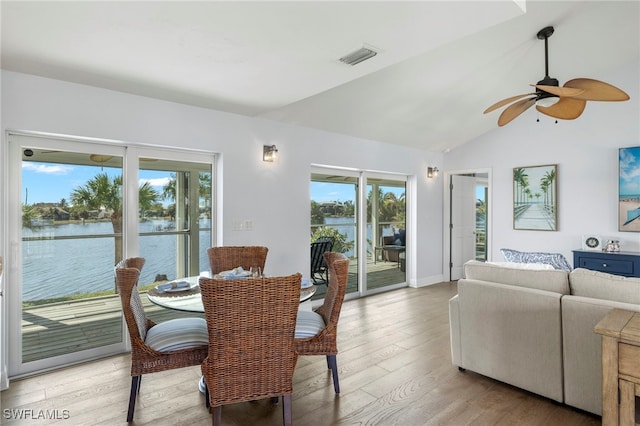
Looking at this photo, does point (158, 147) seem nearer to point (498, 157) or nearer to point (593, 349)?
point (593, 349)

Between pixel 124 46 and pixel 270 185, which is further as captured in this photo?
pixel 270 185

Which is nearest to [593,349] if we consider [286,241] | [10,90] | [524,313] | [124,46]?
[524,313]

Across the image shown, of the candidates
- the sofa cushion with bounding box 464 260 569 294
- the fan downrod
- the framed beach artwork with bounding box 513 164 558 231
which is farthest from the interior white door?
the sofa cushion with bounding box 464 260 569 294

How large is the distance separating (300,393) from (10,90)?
3118 mm

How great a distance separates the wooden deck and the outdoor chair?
7.73 feet

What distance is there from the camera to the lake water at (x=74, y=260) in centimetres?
299

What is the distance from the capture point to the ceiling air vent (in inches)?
98.3

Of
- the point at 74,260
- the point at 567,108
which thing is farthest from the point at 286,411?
the point at 567,108

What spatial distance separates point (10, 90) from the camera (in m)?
2.70

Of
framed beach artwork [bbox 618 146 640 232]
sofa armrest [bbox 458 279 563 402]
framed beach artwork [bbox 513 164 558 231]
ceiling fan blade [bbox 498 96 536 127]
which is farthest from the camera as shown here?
framed beach artwork [bbox 513 164 558 231]

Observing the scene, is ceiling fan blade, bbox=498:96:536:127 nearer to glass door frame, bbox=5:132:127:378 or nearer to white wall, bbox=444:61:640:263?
white wall, bbox=444:61:640:263

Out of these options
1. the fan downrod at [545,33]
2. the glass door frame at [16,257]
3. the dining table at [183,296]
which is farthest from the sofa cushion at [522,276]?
the glass door frame at [16,257]
